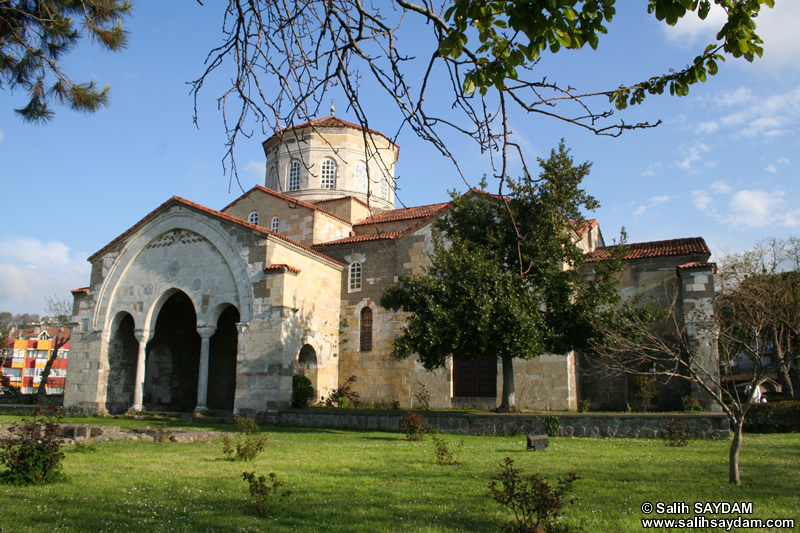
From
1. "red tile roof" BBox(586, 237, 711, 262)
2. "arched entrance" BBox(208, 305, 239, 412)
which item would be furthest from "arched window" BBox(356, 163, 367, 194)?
"red tile roof" BBox(586, 237, 711, 262)

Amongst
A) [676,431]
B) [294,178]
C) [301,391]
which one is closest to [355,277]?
[301,391]

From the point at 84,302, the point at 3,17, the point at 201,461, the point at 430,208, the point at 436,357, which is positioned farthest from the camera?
the point at 430,208

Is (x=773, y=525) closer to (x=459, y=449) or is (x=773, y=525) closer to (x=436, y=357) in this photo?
(x=459, y=449)

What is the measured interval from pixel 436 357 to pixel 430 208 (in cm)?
1081

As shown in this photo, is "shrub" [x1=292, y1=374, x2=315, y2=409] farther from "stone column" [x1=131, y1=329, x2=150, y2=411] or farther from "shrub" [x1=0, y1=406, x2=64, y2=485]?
"shrub" [x1=0, y1=406, x2=64, y2=485]

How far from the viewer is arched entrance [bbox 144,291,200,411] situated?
992 inches

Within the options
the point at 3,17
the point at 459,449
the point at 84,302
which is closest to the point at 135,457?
the point at 459,449

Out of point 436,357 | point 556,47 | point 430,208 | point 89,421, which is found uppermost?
point 430,208

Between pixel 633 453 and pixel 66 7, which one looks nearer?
pixel 66 7

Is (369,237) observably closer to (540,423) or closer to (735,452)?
(540,423)

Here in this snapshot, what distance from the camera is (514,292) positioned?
15.3 meters

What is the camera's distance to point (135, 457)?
10.5m

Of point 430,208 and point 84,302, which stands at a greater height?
point 430,208

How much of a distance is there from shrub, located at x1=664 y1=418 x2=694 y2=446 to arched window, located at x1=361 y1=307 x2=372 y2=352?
36.6 feet
